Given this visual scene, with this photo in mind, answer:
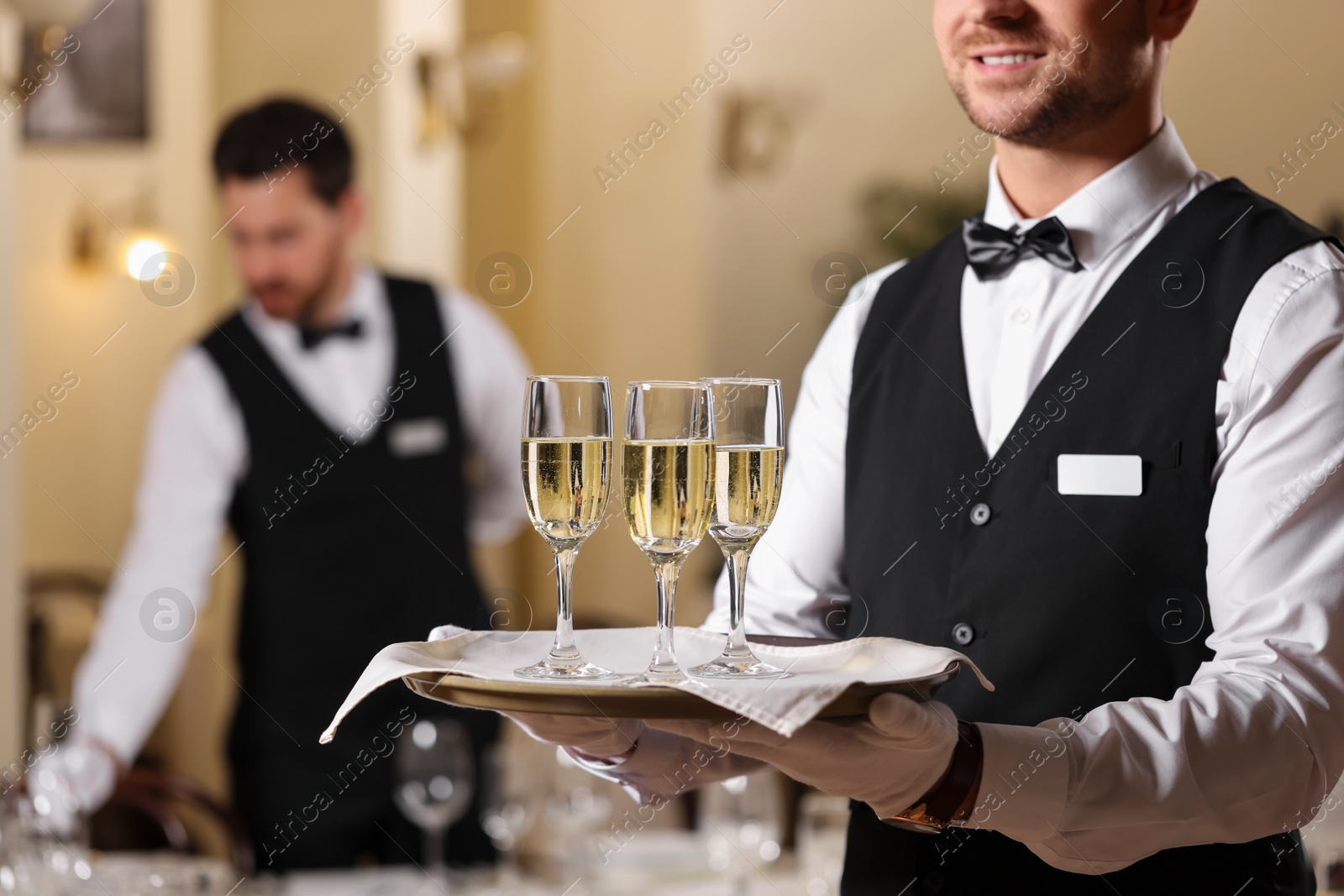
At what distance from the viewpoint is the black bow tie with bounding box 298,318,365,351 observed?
13.8ft

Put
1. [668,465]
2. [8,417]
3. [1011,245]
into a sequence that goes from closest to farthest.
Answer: [668,465]
[1011,245]
[8,417]

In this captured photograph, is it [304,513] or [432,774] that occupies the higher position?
[304,513]

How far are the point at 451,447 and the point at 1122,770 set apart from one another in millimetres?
3287

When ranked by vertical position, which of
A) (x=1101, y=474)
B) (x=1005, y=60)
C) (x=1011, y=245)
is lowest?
(x=1101, y=474)

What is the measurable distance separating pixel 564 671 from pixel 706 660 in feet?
0.67

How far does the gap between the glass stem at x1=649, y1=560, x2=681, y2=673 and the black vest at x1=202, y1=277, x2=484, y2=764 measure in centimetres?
285

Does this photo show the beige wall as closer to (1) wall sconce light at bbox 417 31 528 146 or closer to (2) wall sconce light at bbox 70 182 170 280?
(2) wall sconce light at bbox 70 182 170 280

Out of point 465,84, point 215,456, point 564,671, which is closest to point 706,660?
point 564,671

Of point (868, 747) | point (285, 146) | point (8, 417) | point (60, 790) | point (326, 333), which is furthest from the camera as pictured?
point (285, 146)

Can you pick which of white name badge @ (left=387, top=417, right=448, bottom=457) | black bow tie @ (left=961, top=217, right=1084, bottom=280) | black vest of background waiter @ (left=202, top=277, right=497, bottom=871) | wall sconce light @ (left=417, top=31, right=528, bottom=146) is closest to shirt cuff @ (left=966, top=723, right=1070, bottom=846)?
black bow tie @ (left=961, top=217, right=1084, bottom=280)

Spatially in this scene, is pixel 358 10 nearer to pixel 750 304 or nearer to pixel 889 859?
pixel 750 304

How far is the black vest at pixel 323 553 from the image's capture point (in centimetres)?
408

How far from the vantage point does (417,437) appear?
427cm

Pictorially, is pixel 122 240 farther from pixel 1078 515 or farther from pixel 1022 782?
pixel 1022 782
